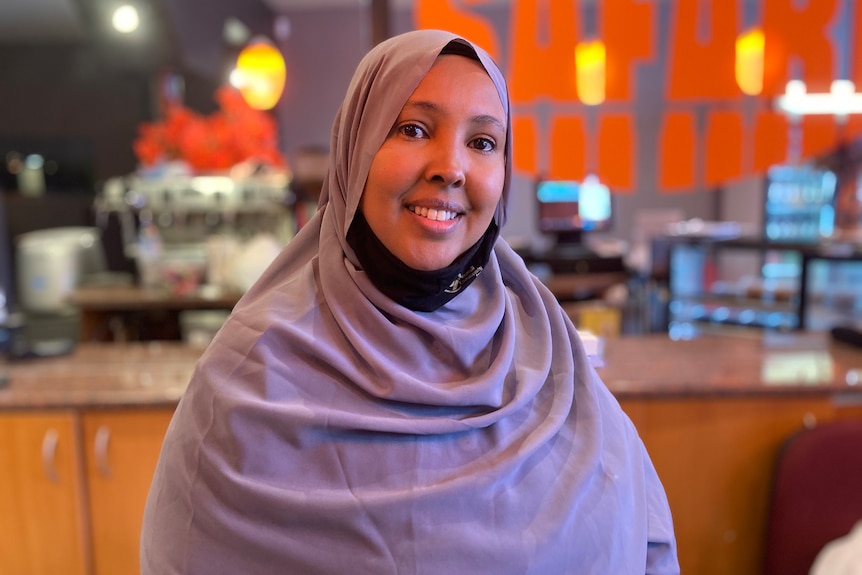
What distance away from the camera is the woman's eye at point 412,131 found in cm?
85

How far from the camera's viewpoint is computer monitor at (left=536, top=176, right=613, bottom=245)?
396cm

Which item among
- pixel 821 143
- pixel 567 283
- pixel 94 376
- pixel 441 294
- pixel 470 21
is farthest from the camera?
pixel 567 283

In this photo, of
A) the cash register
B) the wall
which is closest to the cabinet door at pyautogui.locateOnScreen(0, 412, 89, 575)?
the cash register

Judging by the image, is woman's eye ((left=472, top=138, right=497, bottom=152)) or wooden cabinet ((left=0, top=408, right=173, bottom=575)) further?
wooden cabinet ((left=0, top=408, right=173, bottom=575))

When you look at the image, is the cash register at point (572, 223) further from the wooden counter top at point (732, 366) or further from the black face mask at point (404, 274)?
the black face mask at point (404, 274)

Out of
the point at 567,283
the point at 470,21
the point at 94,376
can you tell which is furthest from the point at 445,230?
the point at 567,283

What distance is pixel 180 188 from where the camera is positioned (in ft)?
9.64

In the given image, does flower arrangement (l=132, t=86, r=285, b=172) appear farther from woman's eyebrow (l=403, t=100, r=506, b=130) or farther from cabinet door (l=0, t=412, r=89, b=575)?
woman's eyebrow (l=403, t=100, r=506, b=130)

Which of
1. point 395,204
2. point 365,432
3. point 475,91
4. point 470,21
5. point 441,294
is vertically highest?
point 470,21

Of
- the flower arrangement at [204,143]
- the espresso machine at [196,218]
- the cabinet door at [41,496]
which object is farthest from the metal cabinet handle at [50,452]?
the flower arrangement at [204,143]

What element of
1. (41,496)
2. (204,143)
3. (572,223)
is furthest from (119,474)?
(572,223)

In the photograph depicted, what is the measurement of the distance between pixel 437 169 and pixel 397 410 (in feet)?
1.11

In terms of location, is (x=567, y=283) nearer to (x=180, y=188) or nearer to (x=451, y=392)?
(x=180, y=188)

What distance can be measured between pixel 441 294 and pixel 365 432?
0.23 meters
